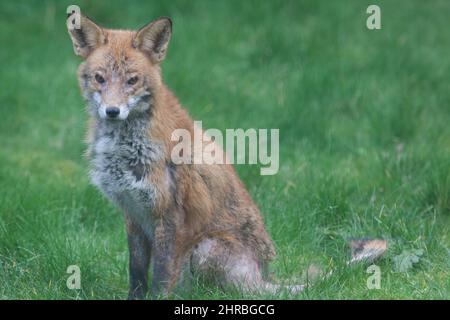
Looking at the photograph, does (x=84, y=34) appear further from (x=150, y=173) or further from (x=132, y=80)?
(x=150, y=173)

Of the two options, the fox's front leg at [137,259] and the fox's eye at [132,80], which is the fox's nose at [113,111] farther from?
the fox's front leg at [137,259]

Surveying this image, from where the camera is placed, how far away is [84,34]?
5.59 meters

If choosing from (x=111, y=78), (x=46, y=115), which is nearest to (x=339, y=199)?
(x=111, y=78)

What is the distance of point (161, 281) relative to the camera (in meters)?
5.47

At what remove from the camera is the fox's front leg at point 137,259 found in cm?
566

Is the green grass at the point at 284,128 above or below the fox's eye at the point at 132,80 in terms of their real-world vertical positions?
below

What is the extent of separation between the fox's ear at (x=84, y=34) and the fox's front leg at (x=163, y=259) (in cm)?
128

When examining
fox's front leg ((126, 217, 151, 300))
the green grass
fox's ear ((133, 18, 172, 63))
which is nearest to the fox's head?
fox's ear ((133, 18, 172, 63))

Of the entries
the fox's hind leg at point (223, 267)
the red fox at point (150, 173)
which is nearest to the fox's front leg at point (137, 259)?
the red fox at point (150, 173)

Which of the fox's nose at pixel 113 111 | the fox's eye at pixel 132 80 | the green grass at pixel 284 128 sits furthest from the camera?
the green grass at pixel 284 128

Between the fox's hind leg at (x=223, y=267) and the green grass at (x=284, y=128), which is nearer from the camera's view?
the fox's hind leg at (x=223, y=267)

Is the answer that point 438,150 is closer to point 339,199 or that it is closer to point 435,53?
point 339,199

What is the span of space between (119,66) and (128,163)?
630 millimetres

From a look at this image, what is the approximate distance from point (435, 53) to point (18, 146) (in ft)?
16.2
